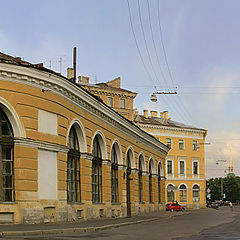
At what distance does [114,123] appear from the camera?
120 ft

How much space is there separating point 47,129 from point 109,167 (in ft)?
36.4

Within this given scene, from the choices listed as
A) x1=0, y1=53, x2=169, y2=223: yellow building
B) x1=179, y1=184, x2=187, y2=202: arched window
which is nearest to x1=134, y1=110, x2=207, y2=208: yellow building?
x1=179, y1=184, x2=187, y2=202: arched window

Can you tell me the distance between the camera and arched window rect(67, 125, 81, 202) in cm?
2816

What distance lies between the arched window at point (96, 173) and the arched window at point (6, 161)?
9772mm

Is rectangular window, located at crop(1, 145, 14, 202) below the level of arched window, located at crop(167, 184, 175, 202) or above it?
above

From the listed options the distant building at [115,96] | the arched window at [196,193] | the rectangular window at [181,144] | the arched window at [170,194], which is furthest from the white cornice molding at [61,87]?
the arched window at [196,193]

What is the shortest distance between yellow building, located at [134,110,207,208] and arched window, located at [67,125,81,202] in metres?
51.5

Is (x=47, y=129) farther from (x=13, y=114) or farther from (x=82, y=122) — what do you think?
(x=82, y=122)

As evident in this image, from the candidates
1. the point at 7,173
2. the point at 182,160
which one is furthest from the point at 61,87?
the point at 182,160

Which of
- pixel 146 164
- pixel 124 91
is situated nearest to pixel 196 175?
pixel 124 91

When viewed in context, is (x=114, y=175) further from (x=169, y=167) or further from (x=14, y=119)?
(x=169, y=167)

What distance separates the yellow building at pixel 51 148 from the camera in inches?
897

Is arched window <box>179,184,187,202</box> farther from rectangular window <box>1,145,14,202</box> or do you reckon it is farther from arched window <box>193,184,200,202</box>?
rectangular window <box>1,145,14,202</box>

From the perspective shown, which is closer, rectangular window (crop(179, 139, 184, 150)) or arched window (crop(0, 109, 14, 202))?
arched window (crop(0, 109, 14, 202))
